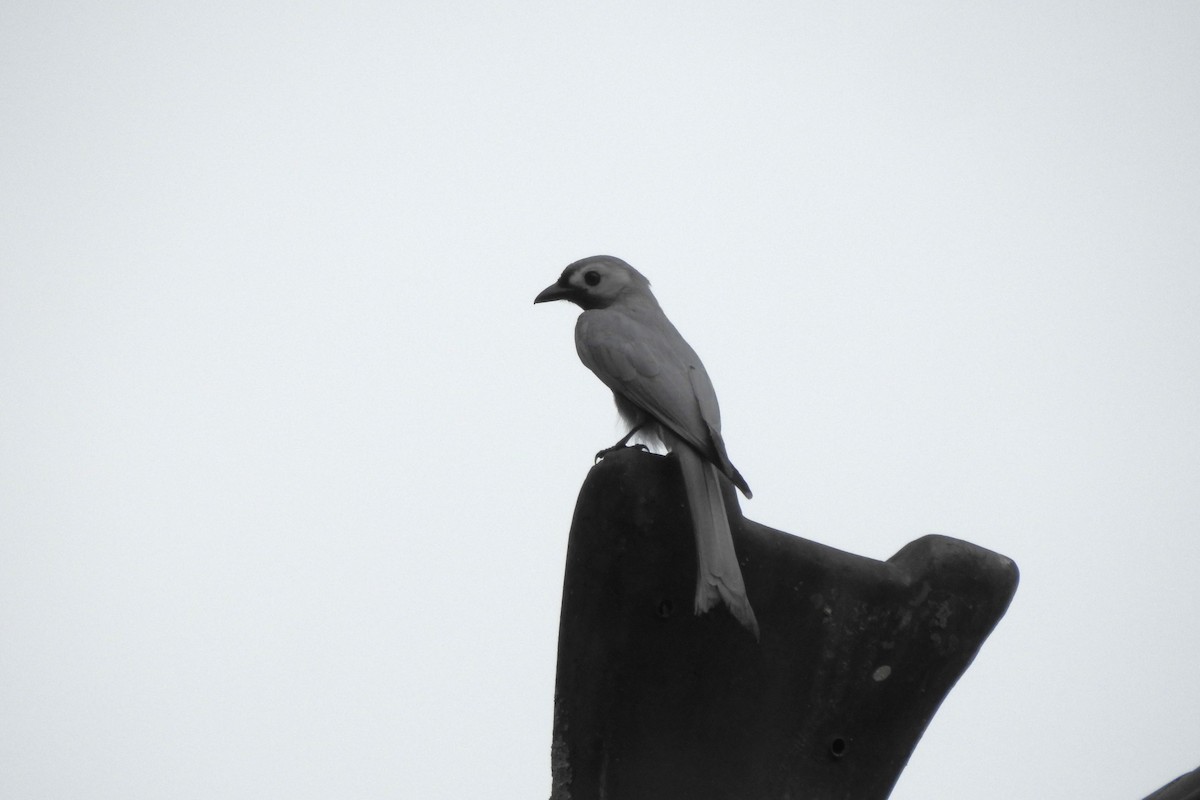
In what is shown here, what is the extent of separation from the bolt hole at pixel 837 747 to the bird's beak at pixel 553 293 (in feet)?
9.37

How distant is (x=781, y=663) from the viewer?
118 inches

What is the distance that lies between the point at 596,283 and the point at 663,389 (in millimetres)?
1429

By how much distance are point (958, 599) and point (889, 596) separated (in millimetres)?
182

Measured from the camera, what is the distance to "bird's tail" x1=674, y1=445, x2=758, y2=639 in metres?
2.79

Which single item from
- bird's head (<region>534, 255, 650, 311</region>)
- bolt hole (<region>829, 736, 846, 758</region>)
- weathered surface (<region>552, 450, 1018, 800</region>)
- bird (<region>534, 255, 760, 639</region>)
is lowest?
bolt hole (<region>829, 736, 846, 758</region>)

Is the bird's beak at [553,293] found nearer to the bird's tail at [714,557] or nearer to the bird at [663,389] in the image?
the bird at [663,389]

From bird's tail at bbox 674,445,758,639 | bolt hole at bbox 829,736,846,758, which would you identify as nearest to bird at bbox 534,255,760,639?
bird's tail at bbox 674,445,758,639

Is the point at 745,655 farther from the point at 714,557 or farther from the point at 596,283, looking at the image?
the point at 596,283

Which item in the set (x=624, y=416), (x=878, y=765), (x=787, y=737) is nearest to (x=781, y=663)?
(x=787, y=737)

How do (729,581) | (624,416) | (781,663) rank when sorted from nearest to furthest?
(729,581), (781,663), (624,416)

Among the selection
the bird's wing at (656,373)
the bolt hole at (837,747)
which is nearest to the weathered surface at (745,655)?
the bolt hole at (837,747)

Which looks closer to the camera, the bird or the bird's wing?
the bird

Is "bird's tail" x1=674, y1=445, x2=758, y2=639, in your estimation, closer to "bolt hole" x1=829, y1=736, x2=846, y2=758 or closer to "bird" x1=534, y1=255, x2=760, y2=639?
"bird" x1=534, y1=255, x2=760, y2=639

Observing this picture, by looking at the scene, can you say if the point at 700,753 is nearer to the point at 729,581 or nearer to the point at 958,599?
the point at 729,581
